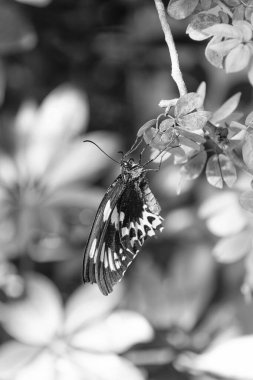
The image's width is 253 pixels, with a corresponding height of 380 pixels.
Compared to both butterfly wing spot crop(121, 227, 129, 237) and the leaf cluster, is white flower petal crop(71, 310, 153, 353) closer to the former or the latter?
butterfly wing spot crop(121, 227, 129, 237)

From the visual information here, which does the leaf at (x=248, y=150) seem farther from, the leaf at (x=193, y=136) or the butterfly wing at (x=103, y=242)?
the butterfly wing at (x=103, y=242)

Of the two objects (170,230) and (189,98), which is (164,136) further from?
(170,230)

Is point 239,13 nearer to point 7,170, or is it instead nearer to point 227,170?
point 227,170

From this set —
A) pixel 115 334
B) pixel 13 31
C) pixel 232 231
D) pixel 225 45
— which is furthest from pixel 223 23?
pixel 115 334

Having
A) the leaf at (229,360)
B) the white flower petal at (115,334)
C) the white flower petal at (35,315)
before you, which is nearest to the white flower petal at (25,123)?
the white flower petal at (35,315)

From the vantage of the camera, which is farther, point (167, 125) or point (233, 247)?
point (233, 247)

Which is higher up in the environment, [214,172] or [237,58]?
[237,58]

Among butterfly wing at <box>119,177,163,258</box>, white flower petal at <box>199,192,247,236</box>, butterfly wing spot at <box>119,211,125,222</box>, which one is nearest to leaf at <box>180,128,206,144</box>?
butterfly wing at <box>119,177,163,258</box>

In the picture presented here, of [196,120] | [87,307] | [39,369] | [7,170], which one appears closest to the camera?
[196,120]
